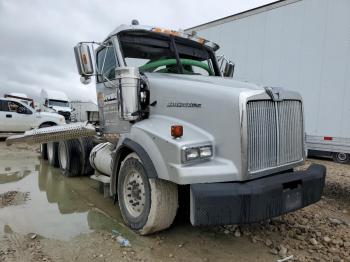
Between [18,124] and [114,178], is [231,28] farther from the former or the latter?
[18,124]

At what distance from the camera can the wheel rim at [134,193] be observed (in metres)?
3.91

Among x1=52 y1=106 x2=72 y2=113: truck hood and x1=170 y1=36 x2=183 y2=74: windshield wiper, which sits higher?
x1=170 y1=36 x2=183 y2=74: windshield wiper

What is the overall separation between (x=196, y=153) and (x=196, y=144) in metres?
0.09

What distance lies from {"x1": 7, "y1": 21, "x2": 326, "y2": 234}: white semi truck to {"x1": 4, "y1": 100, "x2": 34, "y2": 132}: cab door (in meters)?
10.9

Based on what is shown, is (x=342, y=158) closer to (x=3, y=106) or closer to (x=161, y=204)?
(x=161, y=204)

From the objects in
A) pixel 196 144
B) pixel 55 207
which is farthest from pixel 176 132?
pixel 55 207

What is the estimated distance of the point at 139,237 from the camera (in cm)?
388

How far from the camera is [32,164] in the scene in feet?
29.2

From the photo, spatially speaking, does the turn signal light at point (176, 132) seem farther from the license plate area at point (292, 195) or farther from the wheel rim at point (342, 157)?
the wheel rim at point (342, 157)

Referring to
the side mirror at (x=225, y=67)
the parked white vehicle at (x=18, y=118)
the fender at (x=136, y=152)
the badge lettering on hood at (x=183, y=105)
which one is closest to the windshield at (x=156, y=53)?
the side mirror at (x=225, y=67)

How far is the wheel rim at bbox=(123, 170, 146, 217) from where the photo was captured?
3910 millimetres

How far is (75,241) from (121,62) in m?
2.46

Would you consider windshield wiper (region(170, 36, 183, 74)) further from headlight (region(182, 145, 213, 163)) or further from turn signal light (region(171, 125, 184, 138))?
headlight (region(182, 145, 213, 163))

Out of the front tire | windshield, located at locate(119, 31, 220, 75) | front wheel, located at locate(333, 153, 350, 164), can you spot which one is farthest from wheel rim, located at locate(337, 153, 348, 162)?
the front tire
